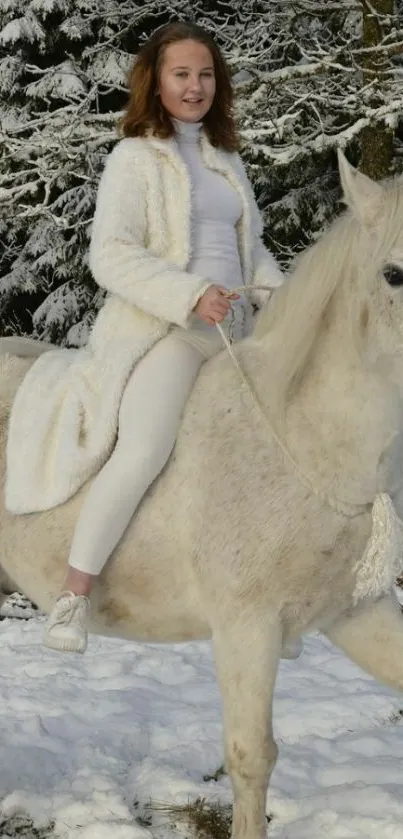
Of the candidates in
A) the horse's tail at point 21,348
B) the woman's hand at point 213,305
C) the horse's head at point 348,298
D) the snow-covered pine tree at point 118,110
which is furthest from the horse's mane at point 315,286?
the snow-covered pine tree at point 118,110

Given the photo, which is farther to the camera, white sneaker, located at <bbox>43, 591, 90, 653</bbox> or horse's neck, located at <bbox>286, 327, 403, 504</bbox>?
white sneaker, located at <bbox>43, 591, 90, 653</bbox>

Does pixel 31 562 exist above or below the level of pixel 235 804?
above

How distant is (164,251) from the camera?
2738mm

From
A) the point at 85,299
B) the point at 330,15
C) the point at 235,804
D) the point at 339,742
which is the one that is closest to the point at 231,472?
the point at 235,804

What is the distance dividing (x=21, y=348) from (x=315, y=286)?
131cm

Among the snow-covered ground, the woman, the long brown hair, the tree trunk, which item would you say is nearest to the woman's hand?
the woman

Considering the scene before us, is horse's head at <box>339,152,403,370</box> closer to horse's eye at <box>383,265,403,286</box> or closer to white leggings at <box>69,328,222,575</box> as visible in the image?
horse's eye at <box>383,265,403,286</box>

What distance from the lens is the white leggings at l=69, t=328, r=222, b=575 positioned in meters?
2.57

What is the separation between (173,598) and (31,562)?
53 cm

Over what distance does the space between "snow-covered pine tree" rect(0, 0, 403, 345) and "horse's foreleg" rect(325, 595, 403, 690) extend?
191 inches

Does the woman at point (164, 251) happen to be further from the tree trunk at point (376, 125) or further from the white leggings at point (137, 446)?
the tree trunk at point (376, 125)

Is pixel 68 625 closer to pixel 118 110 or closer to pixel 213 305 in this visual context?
pixel 213 305

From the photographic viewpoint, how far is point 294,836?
3.04m

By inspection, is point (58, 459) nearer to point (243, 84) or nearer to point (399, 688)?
point (399, 688)
